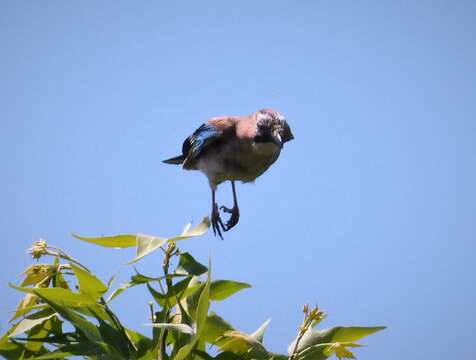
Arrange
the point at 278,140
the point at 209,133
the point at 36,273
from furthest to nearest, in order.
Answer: the point at 209,133 < the point at 278,140 < the point at 36,273

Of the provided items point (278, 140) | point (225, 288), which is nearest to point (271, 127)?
point (278, 140)

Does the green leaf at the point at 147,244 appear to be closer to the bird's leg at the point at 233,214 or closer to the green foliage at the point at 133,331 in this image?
the green foliage at the point at 133,331

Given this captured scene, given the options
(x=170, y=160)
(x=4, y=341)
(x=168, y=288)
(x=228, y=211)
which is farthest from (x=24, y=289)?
(x=170, y=160)

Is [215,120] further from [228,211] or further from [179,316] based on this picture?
[179,316]

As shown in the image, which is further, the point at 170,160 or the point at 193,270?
the point at 170,160

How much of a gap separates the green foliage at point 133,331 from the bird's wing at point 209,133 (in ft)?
7.70

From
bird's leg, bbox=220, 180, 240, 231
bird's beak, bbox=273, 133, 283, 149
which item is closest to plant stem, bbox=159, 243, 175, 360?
bird's beak, bbox=273, 133, 283, 149

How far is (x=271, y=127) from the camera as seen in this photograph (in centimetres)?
430

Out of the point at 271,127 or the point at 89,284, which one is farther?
the point at 271,127

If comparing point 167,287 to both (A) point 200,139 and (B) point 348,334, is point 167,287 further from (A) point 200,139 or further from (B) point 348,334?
(A) point 200,139

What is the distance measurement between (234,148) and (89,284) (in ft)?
8.01

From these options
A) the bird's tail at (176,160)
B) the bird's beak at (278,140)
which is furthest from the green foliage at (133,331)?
the bird's tail at (176,160)

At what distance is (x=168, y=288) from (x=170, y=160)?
3.20 metres

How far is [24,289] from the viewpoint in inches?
89.1
